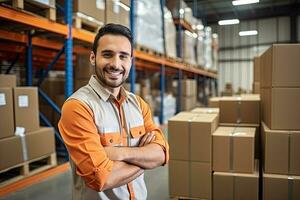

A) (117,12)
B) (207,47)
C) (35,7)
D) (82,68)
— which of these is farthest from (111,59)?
(207,47)

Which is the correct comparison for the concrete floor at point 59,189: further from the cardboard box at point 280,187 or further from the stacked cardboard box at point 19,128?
the cardboard box at point 280,187

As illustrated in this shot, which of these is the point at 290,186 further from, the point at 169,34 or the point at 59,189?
the point at 169,34

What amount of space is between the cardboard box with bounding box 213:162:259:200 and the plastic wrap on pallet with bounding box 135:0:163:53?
3.60m

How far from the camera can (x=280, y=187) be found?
3156 millimetres

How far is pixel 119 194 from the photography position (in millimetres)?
1486

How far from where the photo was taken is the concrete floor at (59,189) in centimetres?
330

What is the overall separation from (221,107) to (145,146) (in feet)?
9.92

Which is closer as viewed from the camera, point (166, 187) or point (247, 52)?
point (166, 187)

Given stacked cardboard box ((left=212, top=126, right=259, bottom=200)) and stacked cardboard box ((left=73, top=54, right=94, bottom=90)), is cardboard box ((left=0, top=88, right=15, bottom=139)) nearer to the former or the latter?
stacked cardboard box ((left=73, top=54, right=94, bottom=90))

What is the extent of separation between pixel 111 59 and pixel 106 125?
34cm

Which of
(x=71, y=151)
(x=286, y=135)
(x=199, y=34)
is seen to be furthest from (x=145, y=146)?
(x=199, y=34)

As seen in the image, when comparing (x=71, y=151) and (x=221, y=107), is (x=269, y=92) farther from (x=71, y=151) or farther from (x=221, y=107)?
(x=71, y=151)

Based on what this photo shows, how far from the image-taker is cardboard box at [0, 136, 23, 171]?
332 centimetres

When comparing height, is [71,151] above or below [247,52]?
below
